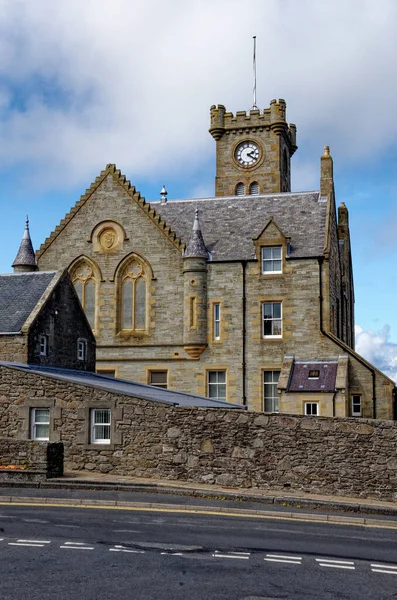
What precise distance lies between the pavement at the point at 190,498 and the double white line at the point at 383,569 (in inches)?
190

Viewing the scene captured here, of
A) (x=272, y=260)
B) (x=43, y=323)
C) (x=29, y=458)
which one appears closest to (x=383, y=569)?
(x=29, y=458)

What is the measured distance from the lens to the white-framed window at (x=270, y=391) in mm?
40594

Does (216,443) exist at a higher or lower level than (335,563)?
higher

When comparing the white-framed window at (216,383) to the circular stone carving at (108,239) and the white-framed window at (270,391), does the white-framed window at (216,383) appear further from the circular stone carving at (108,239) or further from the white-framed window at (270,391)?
the circular stone carving at (108,239)

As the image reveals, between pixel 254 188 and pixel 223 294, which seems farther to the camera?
pixel 254 188

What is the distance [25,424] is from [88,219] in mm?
22296

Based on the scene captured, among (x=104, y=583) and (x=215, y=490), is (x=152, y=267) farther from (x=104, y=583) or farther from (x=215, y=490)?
(x=104, y=583)

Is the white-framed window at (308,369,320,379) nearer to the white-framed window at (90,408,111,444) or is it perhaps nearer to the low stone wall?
the white-framed window at (90,408,111,444)

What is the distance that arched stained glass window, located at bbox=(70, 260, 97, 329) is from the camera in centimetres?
4397

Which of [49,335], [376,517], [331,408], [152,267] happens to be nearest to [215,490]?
[376,517]

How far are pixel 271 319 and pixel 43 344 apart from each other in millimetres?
14159

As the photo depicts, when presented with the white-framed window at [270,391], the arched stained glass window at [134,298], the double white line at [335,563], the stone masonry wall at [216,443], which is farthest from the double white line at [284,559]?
the arched stained glass window at [134,298]

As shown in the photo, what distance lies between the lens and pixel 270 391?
4075cm

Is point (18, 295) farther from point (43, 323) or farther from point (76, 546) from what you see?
point (76, 546)
